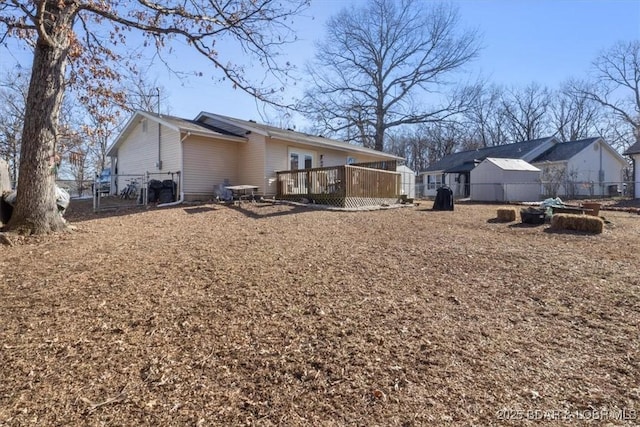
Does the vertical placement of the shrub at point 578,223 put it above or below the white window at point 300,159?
below

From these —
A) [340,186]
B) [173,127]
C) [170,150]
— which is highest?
[173,127]

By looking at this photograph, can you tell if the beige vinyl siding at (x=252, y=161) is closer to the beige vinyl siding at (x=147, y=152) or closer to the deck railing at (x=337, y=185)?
the deck railing at (x=337, y=185)

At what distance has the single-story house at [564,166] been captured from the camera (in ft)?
76.8

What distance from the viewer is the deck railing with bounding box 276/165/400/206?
469 inches

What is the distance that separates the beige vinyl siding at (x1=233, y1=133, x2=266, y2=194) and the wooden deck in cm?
80

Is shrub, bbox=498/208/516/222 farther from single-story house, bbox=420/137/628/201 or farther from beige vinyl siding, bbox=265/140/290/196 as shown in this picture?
single-story house, bbox=420/137/628/201

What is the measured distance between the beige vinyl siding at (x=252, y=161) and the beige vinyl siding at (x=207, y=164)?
0.84ft

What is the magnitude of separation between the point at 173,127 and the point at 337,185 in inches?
254

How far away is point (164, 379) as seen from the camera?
7.79 feet

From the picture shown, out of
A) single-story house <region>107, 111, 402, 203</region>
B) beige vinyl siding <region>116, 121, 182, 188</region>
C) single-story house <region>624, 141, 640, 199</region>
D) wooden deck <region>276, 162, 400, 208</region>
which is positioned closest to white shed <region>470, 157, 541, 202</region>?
single-story house <region>624, 141, 640, 199</region>

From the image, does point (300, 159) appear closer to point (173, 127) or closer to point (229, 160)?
point (229, 160)

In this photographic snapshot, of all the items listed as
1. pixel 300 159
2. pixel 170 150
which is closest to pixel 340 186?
pixel 300 159

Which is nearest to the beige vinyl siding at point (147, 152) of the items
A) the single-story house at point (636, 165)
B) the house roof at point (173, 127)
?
the house roof at point (173, 127)

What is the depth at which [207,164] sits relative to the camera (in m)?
14.1
